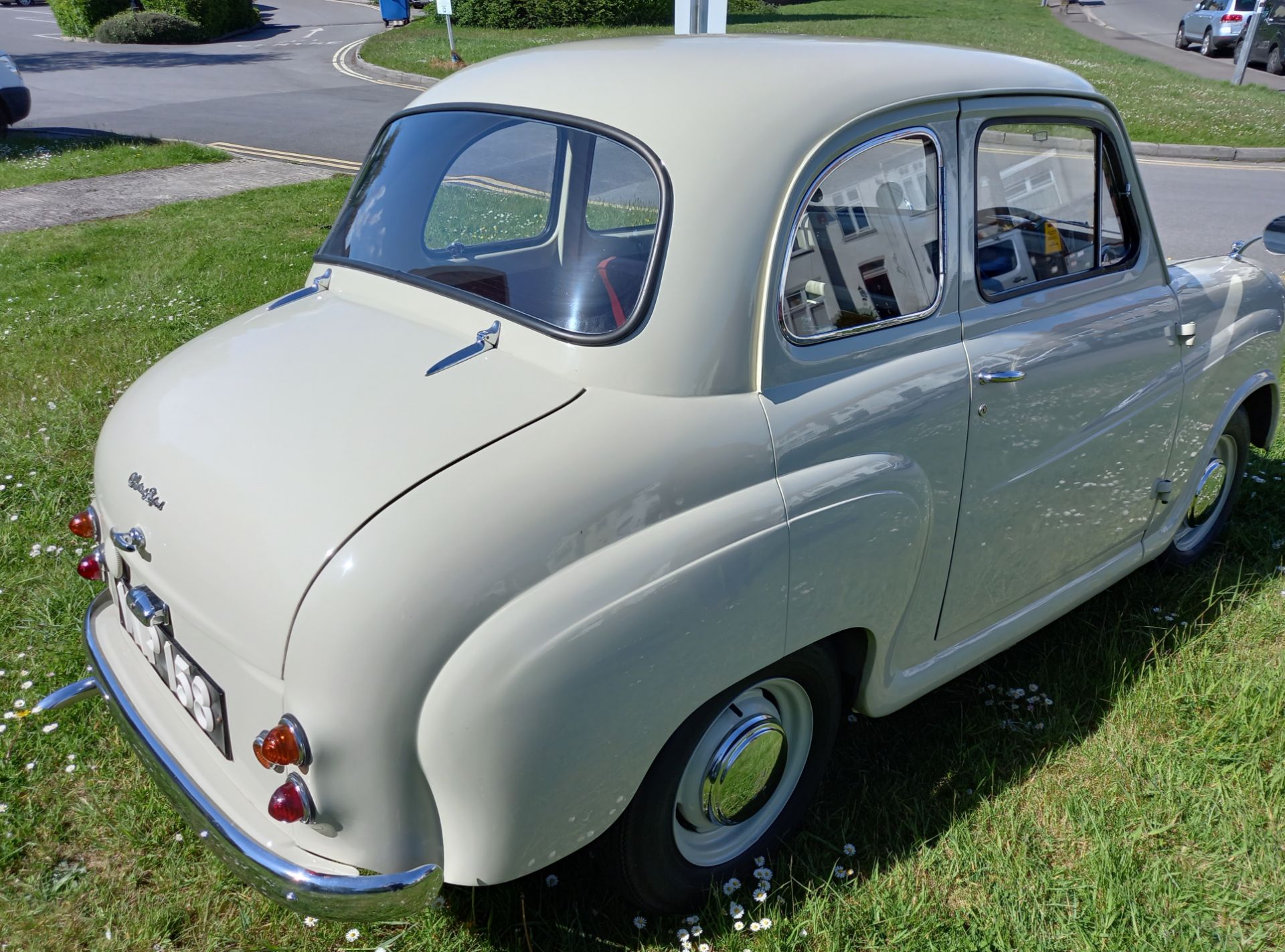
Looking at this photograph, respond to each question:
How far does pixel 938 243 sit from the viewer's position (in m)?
2.48

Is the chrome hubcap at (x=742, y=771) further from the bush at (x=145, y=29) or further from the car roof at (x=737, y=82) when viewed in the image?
the bush at (x=145, y=29)

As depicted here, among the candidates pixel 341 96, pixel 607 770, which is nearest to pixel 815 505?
pixel 607 770

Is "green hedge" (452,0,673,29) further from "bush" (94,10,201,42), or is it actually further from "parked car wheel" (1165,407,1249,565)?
"parked car wheel" (1165,407,1249,565)

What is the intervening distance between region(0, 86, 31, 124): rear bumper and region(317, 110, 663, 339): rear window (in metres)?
12.6

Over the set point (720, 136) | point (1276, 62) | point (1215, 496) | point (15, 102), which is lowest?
point (1215, 496)

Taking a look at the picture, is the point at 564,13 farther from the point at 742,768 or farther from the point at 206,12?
the point at 742,768

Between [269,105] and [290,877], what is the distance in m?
16.2

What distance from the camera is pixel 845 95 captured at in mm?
2281

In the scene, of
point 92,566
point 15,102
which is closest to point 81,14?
point 15,102

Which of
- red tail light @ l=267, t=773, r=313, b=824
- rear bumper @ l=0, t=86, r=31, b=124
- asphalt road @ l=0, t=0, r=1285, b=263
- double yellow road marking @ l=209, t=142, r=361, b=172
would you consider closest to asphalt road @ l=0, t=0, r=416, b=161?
asphalt road @ l=0, t=0, r=1285, b=263

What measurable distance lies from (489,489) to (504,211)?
4.88 feet

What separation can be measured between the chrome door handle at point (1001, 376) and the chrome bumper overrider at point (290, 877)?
5.65 feet

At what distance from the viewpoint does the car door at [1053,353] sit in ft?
8.44

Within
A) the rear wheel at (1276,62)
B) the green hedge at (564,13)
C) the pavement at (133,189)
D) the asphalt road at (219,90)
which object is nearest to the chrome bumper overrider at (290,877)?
the pavement at (133,189)
